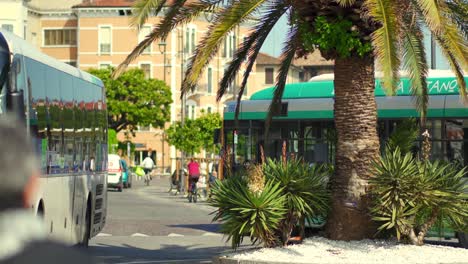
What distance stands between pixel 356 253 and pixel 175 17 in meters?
4.31

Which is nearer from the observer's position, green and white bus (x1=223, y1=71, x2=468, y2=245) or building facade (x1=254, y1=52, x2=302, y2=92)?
green and white bus (x1=223, y1=71, x2=468, y2=245)

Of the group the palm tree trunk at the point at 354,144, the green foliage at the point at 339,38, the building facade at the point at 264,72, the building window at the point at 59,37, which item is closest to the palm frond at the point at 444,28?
the green foliage at the point at 339,38

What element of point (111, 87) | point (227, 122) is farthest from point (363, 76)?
point (111, 87)

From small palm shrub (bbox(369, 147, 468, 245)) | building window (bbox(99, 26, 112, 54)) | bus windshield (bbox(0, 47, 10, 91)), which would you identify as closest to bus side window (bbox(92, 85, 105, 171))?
small palm shrub (bbox(369, 147, 468, 245))

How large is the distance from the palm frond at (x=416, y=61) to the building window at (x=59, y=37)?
10622 cm

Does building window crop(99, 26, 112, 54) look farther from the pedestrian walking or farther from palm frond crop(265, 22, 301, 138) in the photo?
the pedestrian walking

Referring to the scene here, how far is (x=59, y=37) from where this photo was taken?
121812mm

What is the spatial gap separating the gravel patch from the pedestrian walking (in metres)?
12.5

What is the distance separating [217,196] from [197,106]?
342 ft

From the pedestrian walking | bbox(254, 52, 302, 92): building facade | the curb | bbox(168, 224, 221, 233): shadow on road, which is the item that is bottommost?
bbox(168, 224, 221, 233): shadow on road

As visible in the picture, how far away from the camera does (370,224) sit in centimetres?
1625

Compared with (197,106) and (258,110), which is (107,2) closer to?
(197,106)

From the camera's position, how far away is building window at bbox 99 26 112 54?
118 m

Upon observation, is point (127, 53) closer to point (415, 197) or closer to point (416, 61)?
point (416, 61)
